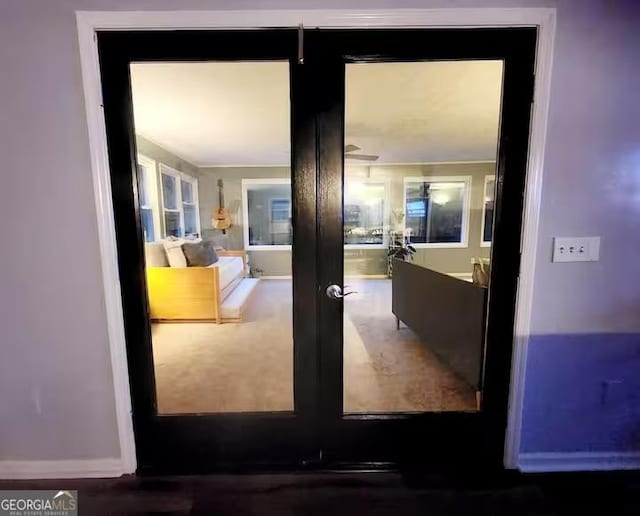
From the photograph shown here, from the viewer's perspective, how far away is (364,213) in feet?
5.24

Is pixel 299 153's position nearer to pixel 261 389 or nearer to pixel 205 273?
pixel 261 389

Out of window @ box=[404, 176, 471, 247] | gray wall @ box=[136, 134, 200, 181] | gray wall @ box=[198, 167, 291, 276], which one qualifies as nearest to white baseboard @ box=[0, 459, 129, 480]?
gray wall @ box=[198, 167, 291, 276]

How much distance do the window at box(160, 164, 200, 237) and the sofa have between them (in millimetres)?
300

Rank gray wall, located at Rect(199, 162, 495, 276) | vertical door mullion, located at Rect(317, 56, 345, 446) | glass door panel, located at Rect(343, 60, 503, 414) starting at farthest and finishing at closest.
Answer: gray wall, located at Rect(199, 162, 495, 276), glass door panel, located at Rect(343, 60, 503, 414), vertical door mullion, located at Rect(317, 56, 345, 446)

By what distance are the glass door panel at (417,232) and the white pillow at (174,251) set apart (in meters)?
2.04

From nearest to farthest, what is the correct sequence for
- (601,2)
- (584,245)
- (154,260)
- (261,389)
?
(601,2) < (584,245) < (261,389) < (154,260)

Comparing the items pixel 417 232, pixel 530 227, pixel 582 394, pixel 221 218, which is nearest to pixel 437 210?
pixel 417 232

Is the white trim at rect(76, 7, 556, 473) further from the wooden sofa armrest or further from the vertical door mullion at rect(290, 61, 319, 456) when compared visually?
the wooden sofa armrest

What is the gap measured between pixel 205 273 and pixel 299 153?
7.69ft

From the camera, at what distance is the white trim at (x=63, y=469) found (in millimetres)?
1453

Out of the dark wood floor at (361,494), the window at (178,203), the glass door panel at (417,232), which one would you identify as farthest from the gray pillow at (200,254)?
the dark wood floor at (361,494)

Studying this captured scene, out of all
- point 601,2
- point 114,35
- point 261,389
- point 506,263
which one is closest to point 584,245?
point 506,263

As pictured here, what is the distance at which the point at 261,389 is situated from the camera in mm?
2062

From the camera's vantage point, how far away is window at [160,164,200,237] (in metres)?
3.13
